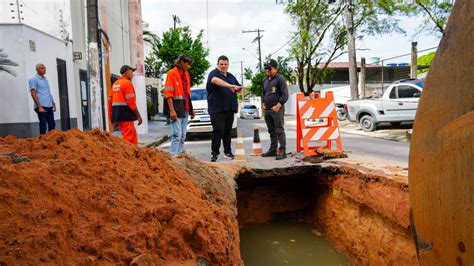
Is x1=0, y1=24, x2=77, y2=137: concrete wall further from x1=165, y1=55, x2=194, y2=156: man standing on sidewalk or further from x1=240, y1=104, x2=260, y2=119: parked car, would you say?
x1=240, y1=104, x2=260, y2=119: parked car

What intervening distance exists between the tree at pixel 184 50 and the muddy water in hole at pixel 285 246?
69.9 feet

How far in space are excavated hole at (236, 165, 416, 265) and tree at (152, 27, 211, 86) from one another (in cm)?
2086

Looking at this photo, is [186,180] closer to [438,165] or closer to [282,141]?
[438,165]

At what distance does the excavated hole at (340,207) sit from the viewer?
3.68 m

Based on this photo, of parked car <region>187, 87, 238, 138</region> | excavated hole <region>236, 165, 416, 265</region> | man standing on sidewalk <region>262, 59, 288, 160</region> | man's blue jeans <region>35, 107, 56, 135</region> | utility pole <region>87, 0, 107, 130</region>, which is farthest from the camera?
parked car <region>187, 87, 238, 138</region>

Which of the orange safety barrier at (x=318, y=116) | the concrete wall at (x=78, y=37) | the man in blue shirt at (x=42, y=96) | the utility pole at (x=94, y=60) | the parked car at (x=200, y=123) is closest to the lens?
the orange safety barrier at (x=318, y=116)

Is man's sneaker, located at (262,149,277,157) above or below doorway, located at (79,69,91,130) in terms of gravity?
below

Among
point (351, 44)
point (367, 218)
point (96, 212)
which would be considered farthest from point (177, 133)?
point (351, 44)

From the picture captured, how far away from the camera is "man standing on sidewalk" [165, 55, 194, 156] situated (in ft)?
18.8

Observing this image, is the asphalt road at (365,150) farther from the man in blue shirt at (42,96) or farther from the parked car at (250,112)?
the parked car at (250,112)

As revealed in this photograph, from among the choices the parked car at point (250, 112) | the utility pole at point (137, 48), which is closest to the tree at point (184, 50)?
the parked car at point (250, 112)

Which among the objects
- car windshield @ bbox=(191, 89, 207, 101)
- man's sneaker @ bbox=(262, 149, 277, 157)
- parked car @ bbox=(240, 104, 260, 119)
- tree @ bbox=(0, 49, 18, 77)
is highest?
tree @ bbox=(0, 49, 18, 77)

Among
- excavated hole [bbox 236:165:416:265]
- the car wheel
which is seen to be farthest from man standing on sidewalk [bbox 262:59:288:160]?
the car wheel

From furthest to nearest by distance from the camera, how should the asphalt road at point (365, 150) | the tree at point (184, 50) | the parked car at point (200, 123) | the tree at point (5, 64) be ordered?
the tree at point (184, 50)
the parked car at point (200, 123)
the tree at point (5, 64)
the asphalt road at point (365, 150)
